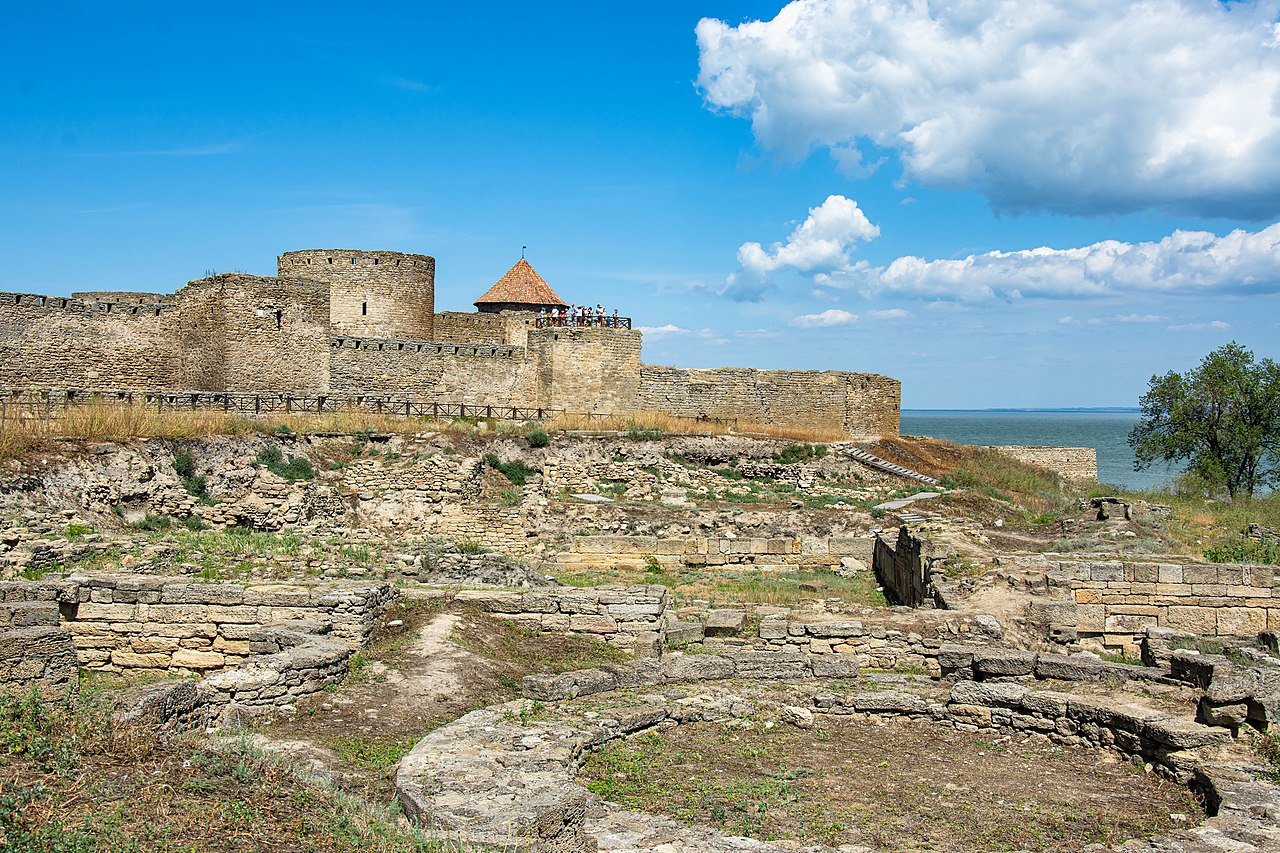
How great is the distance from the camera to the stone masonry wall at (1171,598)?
14336 mm

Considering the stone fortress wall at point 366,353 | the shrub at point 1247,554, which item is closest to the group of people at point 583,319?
the stone fortress wall at point 366,353

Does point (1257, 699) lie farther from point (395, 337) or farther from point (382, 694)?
point (395, 337)

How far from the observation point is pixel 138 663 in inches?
441

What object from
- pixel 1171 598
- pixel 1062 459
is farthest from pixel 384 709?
pixel 1062 459

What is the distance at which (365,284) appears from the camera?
1340 inches

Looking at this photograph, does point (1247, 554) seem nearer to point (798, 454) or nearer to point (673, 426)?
point (798, 454)

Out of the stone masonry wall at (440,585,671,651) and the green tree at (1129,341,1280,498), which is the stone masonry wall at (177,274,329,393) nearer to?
the stone masonry wall at (440,585,671,651)

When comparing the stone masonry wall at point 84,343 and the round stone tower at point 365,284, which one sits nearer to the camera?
the stone masonry wall at point 84,343

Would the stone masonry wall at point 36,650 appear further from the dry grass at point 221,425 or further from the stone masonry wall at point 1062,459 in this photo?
the stone masonry wall at point 1062,459

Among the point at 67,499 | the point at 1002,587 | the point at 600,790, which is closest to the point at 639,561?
the point at 1002,587

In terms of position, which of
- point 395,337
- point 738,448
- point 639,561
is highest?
point 395,337

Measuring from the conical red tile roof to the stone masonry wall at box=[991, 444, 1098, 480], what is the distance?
20.3 meters

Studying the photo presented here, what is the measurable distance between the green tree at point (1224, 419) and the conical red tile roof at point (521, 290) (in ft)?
79.6

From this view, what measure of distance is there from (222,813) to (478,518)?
636 inches
